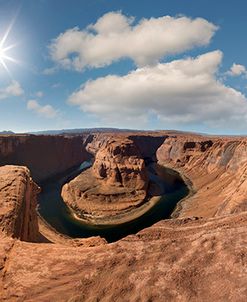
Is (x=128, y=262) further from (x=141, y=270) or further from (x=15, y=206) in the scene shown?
(x=15, y=206)

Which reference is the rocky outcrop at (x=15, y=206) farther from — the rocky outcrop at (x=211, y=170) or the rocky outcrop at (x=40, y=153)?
the rocky outcrop at (x=40, y=153)

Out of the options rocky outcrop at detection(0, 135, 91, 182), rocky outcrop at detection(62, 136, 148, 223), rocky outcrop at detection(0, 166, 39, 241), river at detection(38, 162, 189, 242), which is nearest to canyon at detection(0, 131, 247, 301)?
rocky outcrop at detection(0, 166, 39, 241)

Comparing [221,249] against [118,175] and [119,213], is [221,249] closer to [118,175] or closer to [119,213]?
[119,213]

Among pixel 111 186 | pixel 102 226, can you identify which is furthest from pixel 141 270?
pixel 111 186

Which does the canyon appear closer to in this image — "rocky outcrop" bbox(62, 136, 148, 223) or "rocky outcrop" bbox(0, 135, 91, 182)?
"rocky outcrop" bbox(62, 136, 148, 223)

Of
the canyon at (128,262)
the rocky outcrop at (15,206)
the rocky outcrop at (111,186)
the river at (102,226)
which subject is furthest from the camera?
the rocky outcrop at (111,186)

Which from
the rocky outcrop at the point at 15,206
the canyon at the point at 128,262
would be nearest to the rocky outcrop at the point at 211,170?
the rocky outcrop at the point at 15,206
